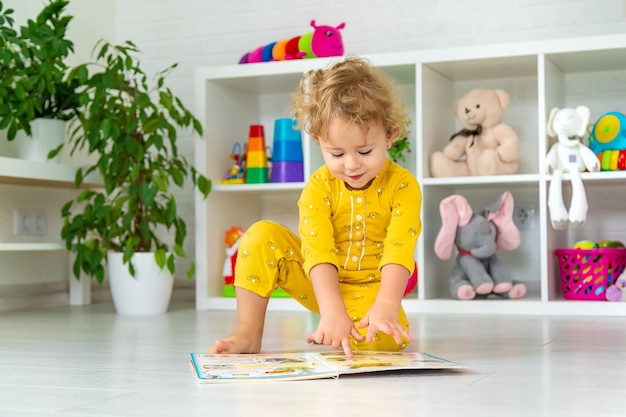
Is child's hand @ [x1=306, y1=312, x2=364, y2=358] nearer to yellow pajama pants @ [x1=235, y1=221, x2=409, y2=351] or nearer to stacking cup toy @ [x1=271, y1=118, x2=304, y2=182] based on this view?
yellow pajama pants @ [x1=235, y1=221, x2=409, y2=351]

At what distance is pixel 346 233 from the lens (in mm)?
1871

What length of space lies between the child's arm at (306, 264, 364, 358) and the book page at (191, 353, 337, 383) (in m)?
0.05

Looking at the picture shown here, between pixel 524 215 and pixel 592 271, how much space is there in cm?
49

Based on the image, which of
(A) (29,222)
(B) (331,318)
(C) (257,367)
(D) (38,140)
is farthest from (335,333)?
(A) (29,222)

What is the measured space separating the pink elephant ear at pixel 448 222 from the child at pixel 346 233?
1082 mm

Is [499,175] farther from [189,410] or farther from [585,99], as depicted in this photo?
[189,410]

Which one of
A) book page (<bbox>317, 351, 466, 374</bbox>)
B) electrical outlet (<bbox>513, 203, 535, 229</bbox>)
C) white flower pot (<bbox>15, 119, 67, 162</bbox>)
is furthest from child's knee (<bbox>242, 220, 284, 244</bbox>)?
electrical outlet (<bbox>513, 203, 535, 229</bbox>)

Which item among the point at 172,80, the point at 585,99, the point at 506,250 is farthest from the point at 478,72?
the point at 172,80

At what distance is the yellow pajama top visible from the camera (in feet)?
5.79

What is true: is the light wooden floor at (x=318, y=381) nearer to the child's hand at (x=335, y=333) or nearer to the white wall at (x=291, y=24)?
the child's hand at (x=335, y=333)

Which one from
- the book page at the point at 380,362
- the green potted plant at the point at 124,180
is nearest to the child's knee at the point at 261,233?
the book page at the point at 380,362

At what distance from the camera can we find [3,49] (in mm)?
2861

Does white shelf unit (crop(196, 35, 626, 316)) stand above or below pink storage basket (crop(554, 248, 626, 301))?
above

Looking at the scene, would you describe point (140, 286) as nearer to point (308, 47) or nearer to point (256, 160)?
point (256, 160)
